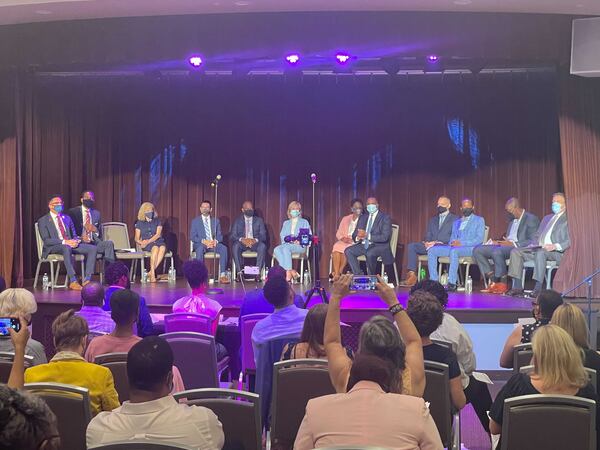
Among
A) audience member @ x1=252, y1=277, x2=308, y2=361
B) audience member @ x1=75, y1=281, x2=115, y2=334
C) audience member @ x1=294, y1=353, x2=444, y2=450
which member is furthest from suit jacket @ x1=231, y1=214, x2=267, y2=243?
audience member @ x1=294, y1=353, x2=444, y2=450

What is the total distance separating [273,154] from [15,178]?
12.2ft

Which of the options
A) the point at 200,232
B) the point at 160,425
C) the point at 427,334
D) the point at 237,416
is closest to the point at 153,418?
the point at 160,425

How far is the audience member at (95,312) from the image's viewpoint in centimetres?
468

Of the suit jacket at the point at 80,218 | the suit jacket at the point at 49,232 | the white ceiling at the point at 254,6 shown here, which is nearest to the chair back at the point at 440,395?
the white ceiling at the point at 254,6

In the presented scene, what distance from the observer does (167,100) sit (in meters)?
11.6

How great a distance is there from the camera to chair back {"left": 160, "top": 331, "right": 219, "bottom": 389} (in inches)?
171

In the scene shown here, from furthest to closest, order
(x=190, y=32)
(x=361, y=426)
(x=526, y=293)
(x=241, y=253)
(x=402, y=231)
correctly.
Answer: (x=402, y=231), (x=241, y=253), (x=190, y=32), (x=526, y=293), (x=361, y=426)

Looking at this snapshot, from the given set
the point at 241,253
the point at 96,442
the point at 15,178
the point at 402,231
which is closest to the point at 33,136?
the point at 15,178

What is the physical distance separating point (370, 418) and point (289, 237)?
24.6 ft

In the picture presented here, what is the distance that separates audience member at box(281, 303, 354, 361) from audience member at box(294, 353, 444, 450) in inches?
46.3

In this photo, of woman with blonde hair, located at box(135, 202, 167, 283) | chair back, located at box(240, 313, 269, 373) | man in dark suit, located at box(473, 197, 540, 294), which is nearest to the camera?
chair back, located at box(240, 313, 269, 373)

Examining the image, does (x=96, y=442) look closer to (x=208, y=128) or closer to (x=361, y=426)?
(x=361, y=426)

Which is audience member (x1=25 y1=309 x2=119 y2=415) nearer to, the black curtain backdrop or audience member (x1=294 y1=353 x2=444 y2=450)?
audience member (x1=294 y1=353 x2=444 y2=450)

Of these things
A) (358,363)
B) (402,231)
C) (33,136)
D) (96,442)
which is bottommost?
(96,442)
